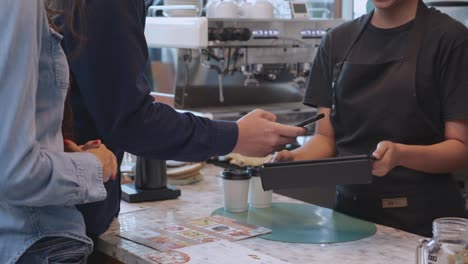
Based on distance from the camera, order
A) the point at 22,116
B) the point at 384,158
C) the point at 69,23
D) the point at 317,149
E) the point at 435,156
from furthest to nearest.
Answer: the point at 317,149, the point at 435,156, the point at 384,158, the point at 69,23, the point at 22,116

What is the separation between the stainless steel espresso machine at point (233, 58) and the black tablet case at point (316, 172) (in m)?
1.25

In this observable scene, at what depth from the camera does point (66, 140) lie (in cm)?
120

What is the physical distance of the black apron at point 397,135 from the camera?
5.87 ft

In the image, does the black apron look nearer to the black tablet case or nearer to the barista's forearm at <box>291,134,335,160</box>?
the barista's forearm at <box>291,134,335,160</box>

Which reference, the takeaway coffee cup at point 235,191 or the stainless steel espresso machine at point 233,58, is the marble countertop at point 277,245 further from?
the stainless steel espresso machine at point 233,58

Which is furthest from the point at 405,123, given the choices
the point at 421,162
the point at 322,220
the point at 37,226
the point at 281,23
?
the point at 281,23

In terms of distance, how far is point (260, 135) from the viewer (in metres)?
1.49

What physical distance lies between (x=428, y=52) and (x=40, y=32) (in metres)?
1.12

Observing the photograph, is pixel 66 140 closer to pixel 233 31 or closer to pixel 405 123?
pixel 405 123

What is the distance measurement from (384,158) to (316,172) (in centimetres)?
22

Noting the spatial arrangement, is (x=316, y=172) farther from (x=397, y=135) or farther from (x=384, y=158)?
(x=397, y=135)

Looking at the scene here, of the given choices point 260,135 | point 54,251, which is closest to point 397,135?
point 260,135

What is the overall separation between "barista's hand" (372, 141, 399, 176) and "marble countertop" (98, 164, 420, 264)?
0.15 meters

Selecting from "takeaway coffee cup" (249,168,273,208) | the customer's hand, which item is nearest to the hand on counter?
the customer's hand
